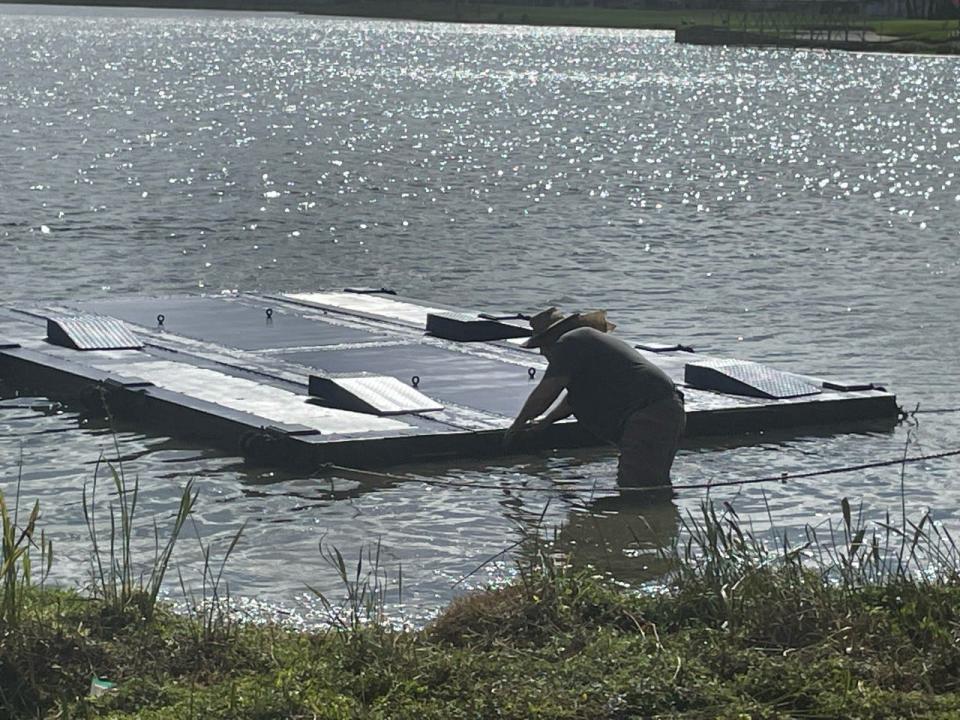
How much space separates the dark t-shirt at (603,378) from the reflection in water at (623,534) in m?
0.57

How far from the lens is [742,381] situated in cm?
1655

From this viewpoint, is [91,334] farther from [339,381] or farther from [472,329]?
[339,381]

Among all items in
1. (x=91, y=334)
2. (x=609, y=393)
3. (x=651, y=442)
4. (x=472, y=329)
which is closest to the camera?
(x=609, y=393)

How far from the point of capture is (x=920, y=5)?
7810 inches

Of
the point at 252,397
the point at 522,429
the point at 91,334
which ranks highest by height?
the point at 91,334

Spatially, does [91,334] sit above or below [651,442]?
above

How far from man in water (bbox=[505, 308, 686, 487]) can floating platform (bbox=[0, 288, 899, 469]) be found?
1.76 metres

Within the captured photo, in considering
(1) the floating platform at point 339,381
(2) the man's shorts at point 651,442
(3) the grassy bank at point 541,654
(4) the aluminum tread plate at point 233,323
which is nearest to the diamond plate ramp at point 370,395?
(1) the floating platform at point 339,381

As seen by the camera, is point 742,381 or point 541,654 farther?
point 742,381

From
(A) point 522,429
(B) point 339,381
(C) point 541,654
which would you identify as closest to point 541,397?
(A) point 522,429

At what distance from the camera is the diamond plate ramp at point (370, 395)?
15.2 m

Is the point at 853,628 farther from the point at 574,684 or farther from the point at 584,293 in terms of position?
the point at 584,293

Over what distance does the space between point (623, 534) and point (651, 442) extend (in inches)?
26.6

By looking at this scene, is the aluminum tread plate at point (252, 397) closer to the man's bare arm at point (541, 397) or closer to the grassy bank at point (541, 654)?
the man's bare arm at point (541, 397)
